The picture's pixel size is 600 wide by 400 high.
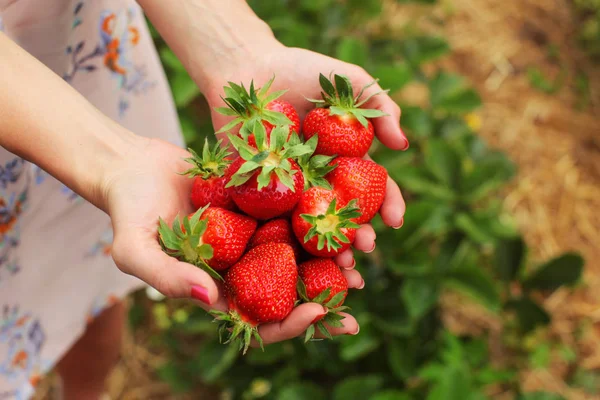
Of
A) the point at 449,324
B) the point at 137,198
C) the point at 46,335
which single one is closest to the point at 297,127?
the point at 137,198

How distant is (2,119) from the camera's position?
0.84 m

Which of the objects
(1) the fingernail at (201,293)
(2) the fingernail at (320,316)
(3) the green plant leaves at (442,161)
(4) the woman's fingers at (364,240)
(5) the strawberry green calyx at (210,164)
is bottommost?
(3) the green plant leaves at (442,161)

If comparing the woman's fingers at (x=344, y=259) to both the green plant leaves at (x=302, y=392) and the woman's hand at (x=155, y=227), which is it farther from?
the green plant leaves at (x=302, y=392)

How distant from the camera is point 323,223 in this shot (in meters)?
0.91

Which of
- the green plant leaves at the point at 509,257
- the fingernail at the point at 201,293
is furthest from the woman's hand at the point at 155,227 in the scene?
the green plant leaves at the point at 509,257

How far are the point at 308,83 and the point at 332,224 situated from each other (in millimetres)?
324

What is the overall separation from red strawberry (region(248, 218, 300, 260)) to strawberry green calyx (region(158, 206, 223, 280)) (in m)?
0.12

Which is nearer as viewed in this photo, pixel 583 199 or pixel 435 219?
pixel 435 219

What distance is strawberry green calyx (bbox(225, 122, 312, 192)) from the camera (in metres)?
0.87

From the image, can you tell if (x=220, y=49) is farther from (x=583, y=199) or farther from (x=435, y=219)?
(x=583, y=199)

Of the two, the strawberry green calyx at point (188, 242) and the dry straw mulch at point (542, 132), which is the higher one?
the strawberry green calyx at point (188, 242)

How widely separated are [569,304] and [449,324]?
46 cm

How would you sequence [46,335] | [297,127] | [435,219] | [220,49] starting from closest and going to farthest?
[297,127] → [220,49] → [46,335] → [435,219]

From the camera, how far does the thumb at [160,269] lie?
781 mm
